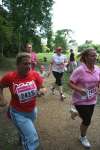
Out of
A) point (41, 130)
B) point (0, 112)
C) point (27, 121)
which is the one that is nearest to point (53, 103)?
point (0, 112)

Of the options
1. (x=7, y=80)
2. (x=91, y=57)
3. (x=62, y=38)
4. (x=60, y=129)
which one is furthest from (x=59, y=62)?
(x=62, y=38)

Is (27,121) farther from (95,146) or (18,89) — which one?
(95,146)

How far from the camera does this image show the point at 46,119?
9344 mm

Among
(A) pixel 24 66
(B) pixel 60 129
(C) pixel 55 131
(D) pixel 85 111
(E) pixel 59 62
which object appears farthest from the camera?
(E) pixel 59 62

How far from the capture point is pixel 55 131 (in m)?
8.20

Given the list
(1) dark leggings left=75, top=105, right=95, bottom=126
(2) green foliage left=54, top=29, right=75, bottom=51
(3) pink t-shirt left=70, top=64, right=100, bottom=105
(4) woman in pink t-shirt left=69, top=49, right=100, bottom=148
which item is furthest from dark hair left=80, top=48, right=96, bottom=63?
(2) green foliage left=54, top=29, right=75, bottom=51

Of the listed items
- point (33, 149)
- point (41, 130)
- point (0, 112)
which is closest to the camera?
point (33, 149)

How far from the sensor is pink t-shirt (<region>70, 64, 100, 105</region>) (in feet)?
21.6

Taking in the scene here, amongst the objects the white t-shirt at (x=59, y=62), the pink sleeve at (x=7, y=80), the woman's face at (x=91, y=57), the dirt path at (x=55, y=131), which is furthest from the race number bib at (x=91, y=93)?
the white t-shirt at (x=59, y=62)

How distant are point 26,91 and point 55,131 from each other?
293cm

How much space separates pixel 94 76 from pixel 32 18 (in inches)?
1731

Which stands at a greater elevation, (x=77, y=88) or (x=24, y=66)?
(x=24, y=66)

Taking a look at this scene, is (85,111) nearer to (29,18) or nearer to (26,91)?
(26,91)

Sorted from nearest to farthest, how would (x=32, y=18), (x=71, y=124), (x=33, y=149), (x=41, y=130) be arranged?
(x=33, y=149)
(x=41, y=130)
(x=71, y=124)
(x=32, y=18)
